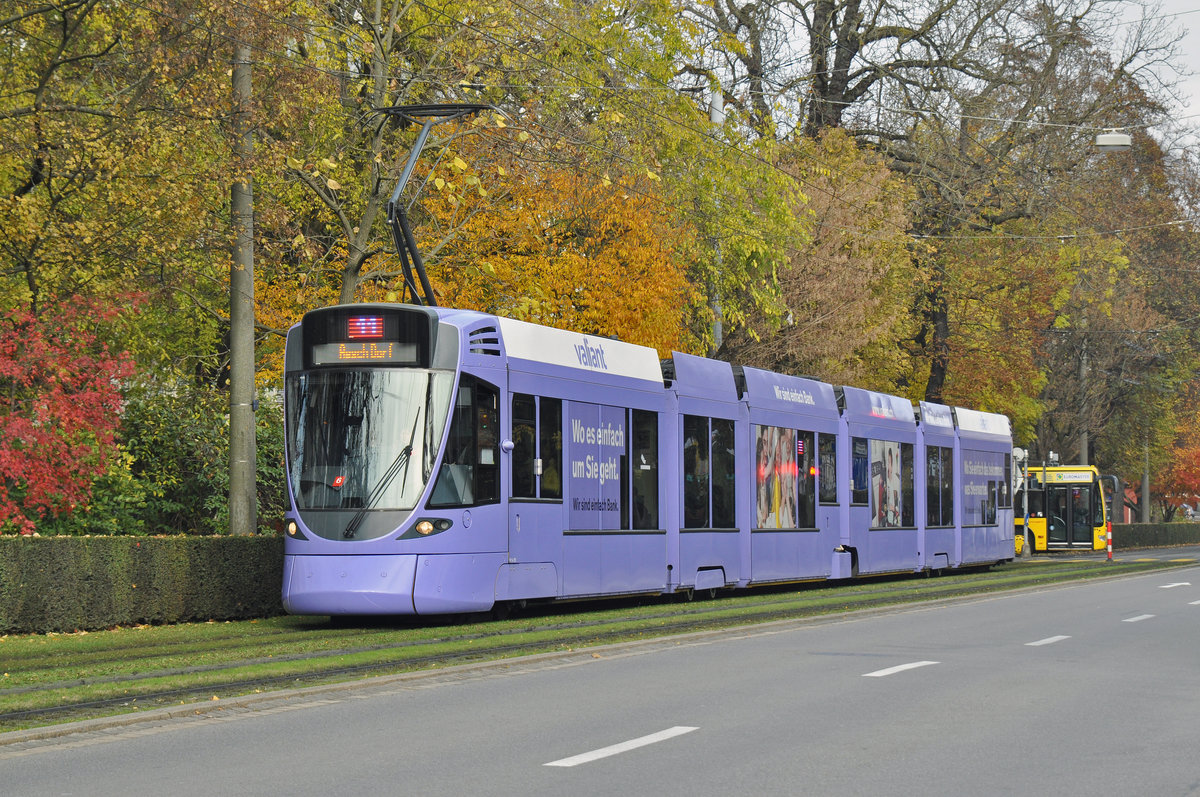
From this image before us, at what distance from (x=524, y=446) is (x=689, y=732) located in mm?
9631

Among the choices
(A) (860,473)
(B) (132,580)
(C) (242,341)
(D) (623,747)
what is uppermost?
(C) (242,341)

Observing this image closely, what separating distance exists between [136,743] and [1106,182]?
46145 mm

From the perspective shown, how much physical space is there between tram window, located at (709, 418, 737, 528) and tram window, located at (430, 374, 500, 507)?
5.95 metres

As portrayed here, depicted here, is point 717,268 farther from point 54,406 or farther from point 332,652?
point 332,652

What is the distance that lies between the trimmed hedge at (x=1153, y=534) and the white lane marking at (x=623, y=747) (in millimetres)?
58365

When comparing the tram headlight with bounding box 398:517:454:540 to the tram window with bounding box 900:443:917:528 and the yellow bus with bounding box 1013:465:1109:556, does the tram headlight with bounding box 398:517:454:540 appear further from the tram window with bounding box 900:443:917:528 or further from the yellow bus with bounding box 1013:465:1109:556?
the yellow bus with bounding box 1013:465:1109:556

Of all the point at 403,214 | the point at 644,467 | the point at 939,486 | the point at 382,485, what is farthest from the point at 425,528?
the point at 939,486

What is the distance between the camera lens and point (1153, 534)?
7319 cm

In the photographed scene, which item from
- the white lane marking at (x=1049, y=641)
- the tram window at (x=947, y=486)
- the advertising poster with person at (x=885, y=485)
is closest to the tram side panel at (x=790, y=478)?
the advertising poster with person at (x=885, y=485)

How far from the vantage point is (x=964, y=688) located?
11.8 metres

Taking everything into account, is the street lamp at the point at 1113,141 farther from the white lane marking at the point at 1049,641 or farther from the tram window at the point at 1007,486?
the white lane marking at the point at 1049,641

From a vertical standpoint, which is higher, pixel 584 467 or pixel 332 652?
pixel 584 467

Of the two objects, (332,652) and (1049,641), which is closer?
(332,652)

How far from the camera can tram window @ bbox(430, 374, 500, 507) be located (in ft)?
58.2
